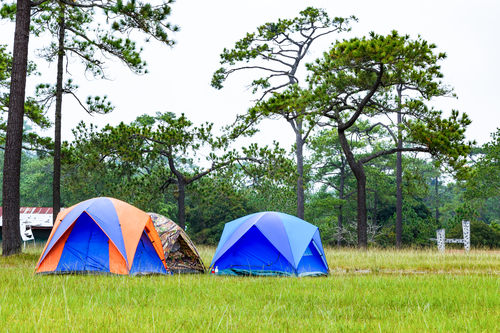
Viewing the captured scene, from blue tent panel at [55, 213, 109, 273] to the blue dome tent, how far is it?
2615 mm

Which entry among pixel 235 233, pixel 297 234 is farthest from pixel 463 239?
pixel 235 233

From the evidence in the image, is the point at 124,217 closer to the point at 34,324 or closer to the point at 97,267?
the point at 97,267

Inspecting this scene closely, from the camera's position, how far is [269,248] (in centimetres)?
1030

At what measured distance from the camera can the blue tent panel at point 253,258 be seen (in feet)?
32.9

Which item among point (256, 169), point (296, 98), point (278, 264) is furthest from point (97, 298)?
point (256, 169)

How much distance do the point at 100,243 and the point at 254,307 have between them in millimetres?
5503

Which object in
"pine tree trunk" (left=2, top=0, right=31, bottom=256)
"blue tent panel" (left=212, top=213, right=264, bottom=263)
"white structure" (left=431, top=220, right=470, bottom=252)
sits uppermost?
"pine tree trunk" (left=2, top=0, right=31, bottom=256)

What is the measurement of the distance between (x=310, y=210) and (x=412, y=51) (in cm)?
2300

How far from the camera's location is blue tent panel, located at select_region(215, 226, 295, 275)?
10.0 metres

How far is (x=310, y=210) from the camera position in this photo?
36.2m

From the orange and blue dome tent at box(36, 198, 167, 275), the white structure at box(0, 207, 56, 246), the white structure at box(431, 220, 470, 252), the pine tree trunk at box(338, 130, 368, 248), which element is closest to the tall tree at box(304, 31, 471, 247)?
the pine tree trunk at box(338, 130, 368, 248)

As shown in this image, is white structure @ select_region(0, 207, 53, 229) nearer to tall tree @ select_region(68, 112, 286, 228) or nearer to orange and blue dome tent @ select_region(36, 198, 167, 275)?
tall tree @ select_region(68, 112, 286, 228)

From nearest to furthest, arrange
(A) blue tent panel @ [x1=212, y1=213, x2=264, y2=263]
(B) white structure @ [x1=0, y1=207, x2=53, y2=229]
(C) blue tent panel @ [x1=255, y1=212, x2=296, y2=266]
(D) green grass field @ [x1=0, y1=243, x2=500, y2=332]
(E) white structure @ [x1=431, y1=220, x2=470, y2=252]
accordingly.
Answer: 1. (D) green grass field @ [x1=0, y1=243, x2=500, y2=332]
2. (C) blue tent panel @ [x1=255, y1=212, x2=296, y2=266]
3. (A) blue tent panel @ [x1=212, y1=213, x2=264, y2=263]
4. (E) white structure @ [x1=431, y1=220, x2=470, y2=252]
5. (B) white structure @ [x1=0, y1=207, x2=53, y2=229]

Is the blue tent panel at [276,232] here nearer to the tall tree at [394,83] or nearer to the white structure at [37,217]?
the tall tree at [394,83]
